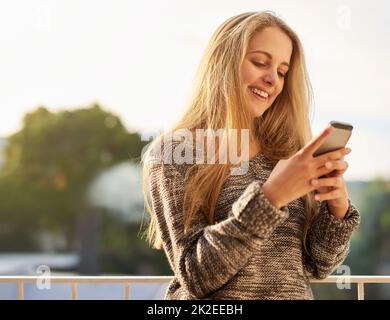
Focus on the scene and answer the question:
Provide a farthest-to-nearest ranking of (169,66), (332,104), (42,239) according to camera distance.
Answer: (42,239), (169,66), (332,104)

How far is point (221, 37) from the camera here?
1.02 meters

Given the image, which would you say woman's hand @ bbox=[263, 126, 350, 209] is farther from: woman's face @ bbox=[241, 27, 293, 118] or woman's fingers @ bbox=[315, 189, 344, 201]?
woman's face @ bbox=[241, 27, 293, 118]

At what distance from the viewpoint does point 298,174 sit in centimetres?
80

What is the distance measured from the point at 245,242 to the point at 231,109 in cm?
25

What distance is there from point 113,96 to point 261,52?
41.8 ft

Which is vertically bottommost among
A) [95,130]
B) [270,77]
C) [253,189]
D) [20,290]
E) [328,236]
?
[95,130]

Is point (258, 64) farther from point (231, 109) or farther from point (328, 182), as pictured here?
point (328, 182)

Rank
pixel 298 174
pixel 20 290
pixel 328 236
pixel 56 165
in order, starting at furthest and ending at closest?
pixel 56 165 → pixel 20 290 → pixel 328 236 → pixel 298 174

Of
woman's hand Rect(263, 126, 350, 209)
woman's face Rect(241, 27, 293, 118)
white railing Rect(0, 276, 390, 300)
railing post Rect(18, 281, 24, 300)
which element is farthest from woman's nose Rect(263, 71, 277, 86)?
railing post Rect(18, 281, 24, 300)

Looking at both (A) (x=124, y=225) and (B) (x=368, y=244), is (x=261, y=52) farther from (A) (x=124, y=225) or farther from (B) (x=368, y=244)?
(B) (x=368, y=244)

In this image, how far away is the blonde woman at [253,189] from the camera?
0.81 metres

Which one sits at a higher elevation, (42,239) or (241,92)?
(241,92)

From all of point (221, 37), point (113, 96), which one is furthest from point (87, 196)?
point (221, 37)

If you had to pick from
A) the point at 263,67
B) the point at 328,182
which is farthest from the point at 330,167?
the point at 263,67
